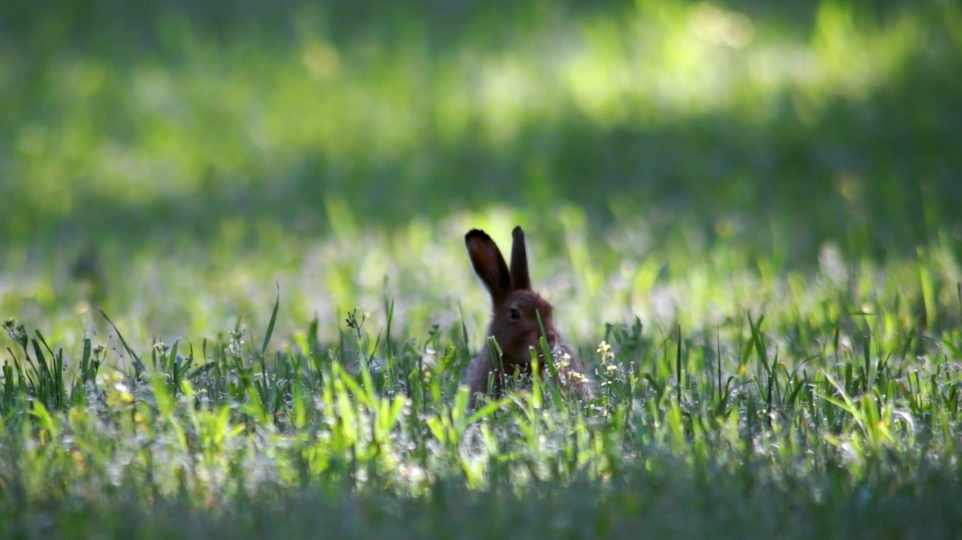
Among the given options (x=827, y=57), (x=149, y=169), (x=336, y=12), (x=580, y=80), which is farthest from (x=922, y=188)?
(x=336, y=12)

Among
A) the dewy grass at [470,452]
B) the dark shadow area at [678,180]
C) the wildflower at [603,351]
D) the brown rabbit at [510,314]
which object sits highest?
the dark shadow area at [678,180]

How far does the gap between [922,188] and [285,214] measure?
4.31 m

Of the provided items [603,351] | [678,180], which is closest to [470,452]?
[603,351]

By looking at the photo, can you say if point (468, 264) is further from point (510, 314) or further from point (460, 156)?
point (460, 156)

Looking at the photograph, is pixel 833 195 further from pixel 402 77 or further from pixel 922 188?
pixel 402 77

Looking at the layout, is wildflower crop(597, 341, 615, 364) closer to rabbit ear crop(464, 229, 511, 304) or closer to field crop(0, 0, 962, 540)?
field crop(0, 0, 962, 540)

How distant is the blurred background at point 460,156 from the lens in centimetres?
622

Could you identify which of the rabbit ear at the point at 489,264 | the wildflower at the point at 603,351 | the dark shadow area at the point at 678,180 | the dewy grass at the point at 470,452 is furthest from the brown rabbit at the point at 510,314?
the dark shadow area at the point at 678,180

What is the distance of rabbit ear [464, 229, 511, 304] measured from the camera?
15.3 feet

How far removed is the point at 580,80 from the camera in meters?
10.0

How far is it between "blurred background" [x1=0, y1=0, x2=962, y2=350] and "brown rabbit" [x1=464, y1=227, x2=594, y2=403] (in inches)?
21.7

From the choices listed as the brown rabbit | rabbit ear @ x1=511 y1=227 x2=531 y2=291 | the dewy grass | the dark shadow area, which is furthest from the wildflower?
the dark shadow area

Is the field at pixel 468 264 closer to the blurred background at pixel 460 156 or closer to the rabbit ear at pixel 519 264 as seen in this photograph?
the blurred background at pixel 460 156

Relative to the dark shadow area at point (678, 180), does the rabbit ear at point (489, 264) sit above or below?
below
